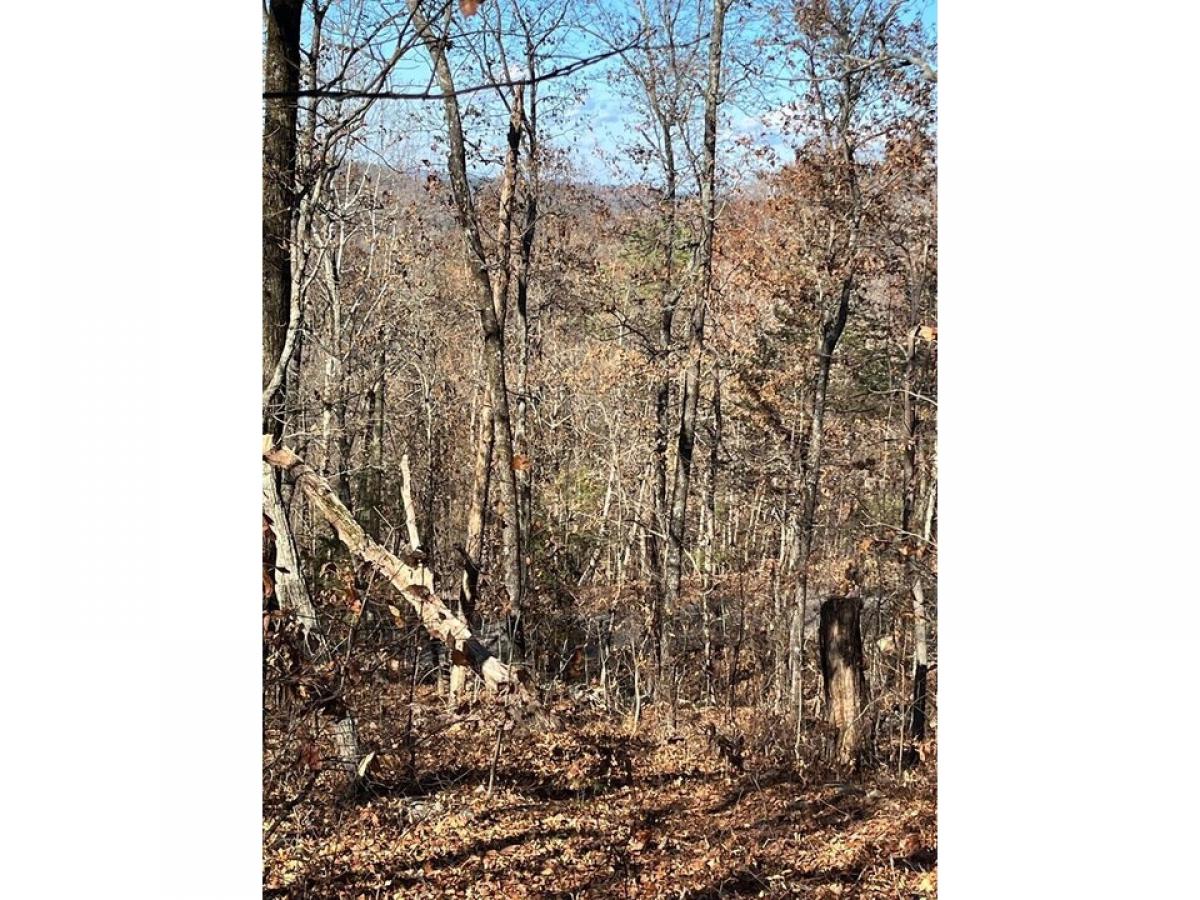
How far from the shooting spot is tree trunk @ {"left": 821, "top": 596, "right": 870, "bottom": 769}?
10.1 feet

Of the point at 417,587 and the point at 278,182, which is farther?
the point at 417,587

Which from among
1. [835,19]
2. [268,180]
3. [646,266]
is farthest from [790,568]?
[268,180]

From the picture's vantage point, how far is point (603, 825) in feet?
10.0

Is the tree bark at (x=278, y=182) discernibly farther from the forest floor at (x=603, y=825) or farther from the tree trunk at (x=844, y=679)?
the tree trunk at (x=844, y=679)

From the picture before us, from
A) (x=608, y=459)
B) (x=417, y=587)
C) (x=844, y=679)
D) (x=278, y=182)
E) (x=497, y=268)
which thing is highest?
(x=278, y=182)

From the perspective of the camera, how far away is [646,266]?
308cm

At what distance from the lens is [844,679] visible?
10.2ft

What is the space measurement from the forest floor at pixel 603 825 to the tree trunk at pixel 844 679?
0.34ft

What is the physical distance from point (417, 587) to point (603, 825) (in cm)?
94

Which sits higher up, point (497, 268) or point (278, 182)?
point (278, 182)

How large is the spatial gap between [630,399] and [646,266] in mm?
413

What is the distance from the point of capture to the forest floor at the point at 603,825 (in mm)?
2951

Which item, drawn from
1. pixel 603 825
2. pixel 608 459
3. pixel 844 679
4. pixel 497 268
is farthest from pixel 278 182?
pixel 844 679

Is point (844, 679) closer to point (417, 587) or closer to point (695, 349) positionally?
point (695, 349)
